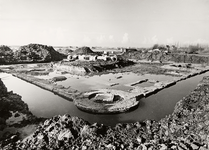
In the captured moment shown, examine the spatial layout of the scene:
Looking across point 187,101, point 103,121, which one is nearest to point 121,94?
point 103,121

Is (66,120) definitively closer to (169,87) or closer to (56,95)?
(56,95)

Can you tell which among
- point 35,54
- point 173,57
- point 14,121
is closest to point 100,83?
point 14,121

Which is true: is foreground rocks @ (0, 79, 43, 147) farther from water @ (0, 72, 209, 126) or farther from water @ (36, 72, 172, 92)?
water @ (36, 72, 172, 92)

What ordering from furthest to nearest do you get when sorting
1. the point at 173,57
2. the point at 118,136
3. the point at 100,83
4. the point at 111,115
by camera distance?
1. the point at 173,57
2. the point at 100,83
3. the point at 111,115
4. the point at 118,136

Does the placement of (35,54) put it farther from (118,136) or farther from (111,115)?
(118,136)

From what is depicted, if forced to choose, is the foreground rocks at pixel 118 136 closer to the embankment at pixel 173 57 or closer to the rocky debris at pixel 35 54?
the embankment at pixel 173 57

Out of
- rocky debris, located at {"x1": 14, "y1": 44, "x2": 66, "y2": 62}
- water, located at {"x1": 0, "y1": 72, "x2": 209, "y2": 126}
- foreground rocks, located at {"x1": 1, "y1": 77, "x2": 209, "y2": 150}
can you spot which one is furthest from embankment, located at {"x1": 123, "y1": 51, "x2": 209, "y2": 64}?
foreground rocks, located at {"x1": 1, "y1": 77, "x2": 209, "y2": 150}
